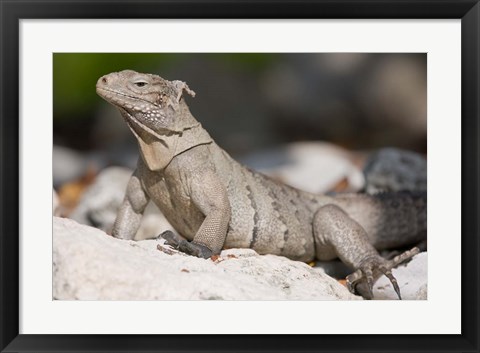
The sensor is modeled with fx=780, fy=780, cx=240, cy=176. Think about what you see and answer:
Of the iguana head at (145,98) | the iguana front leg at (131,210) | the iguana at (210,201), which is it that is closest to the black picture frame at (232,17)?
the iguana head at (145,98)

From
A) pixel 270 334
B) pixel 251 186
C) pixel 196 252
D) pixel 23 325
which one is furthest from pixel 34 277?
pixel 251 186

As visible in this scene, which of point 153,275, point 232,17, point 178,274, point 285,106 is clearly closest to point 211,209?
point 178,274

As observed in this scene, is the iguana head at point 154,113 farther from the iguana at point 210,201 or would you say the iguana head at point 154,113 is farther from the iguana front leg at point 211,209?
the iguana front leg at point 211,209

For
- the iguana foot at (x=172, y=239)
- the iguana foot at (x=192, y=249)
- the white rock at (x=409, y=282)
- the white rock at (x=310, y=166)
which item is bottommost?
the white rock at (x=409, y=282)

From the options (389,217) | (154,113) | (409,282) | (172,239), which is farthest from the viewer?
(389,217)

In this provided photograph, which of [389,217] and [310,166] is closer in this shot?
[389,217]

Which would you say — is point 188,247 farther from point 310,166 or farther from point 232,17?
point 310,166

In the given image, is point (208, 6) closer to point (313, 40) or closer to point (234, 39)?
point (234, 39)
